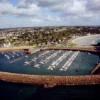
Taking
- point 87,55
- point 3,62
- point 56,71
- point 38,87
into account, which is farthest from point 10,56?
point 38,87

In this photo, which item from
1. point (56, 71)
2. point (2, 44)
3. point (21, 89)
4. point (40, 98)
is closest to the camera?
point (40, 98)

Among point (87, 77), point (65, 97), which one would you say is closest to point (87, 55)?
point (87, 77)

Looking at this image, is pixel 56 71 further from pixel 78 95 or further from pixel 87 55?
pixel 87 55

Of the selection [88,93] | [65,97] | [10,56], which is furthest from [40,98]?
[10,56]

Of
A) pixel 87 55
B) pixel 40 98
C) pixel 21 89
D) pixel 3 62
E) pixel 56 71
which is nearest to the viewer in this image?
pixel 40 98

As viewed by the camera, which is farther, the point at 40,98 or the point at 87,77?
the point at 87,77

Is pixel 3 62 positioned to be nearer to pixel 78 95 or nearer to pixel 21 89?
pixel 21 89

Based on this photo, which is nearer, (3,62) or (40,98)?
(40,98)

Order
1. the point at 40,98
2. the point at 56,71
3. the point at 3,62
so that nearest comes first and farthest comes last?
the point at 40,98 < the point at 56,71 < the point at 3,62

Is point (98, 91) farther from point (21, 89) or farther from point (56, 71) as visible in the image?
point (56, 71)
